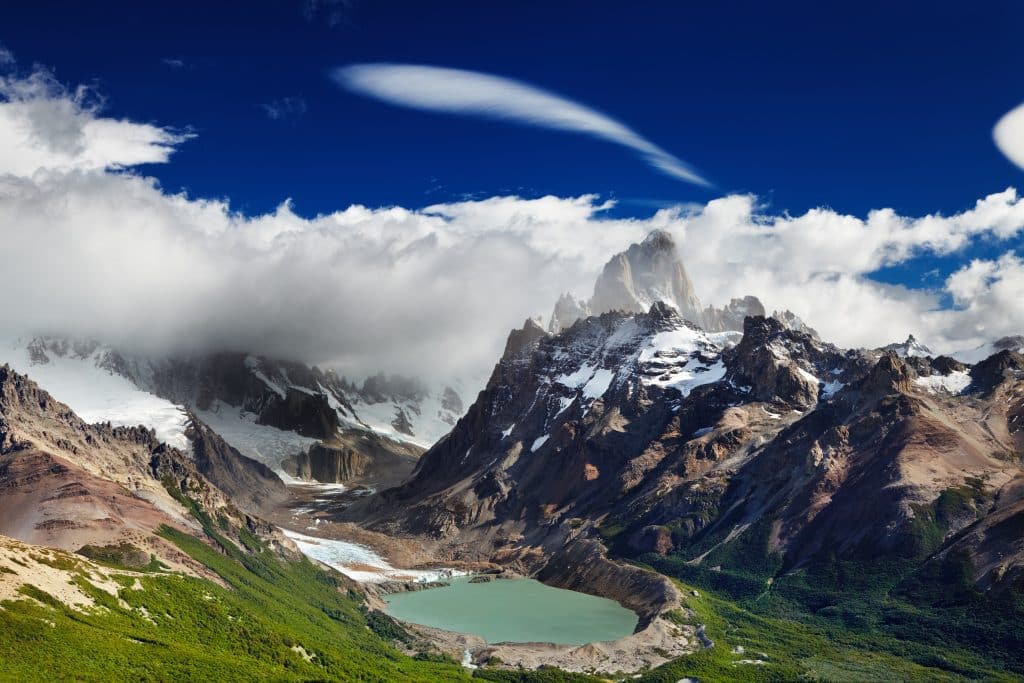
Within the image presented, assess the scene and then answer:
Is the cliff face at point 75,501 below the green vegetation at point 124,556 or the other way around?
the other way around

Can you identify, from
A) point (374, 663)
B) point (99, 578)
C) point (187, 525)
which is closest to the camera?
point (99, 578)

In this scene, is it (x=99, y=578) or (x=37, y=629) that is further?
(x=99, y=578)

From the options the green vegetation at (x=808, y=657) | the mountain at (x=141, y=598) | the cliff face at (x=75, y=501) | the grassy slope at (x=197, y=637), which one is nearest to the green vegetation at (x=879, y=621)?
the green vegetation at (x=808, y=657)

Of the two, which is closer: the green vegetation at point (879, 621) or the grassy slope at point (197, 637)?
the grassy slope at point (197, 637)

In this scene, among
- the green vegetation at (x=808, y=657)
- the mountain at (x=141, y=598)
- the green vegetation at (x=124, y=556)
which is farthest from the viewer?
the green vegetation at (x=808, y=657)

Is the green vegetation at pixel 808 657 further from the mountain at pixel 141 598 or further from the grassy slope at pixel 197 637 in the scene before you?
the mountain at pixel 141 598

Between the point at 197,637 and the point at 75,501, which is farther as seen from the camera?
the point at 75,501

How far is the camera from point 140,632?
111500 millimetres

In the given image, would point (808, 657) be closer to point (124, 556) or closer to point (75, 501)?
point (124, 556)

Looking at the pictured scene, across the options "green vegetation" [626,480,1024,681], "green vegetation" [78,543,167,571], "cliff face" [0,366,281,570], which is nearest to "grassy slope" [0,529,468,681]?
"green vegetation" [78,543,167,571]

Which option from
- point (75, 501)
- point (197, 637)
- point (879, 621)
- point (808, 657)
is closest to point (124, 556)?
point (75, 501)

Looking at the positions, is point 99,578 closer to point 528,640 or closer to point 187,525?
point 187,525

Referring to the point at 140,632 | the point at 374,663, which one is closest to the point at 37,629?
the point at 140,632

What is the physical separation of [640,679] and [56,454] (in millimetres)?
118313
